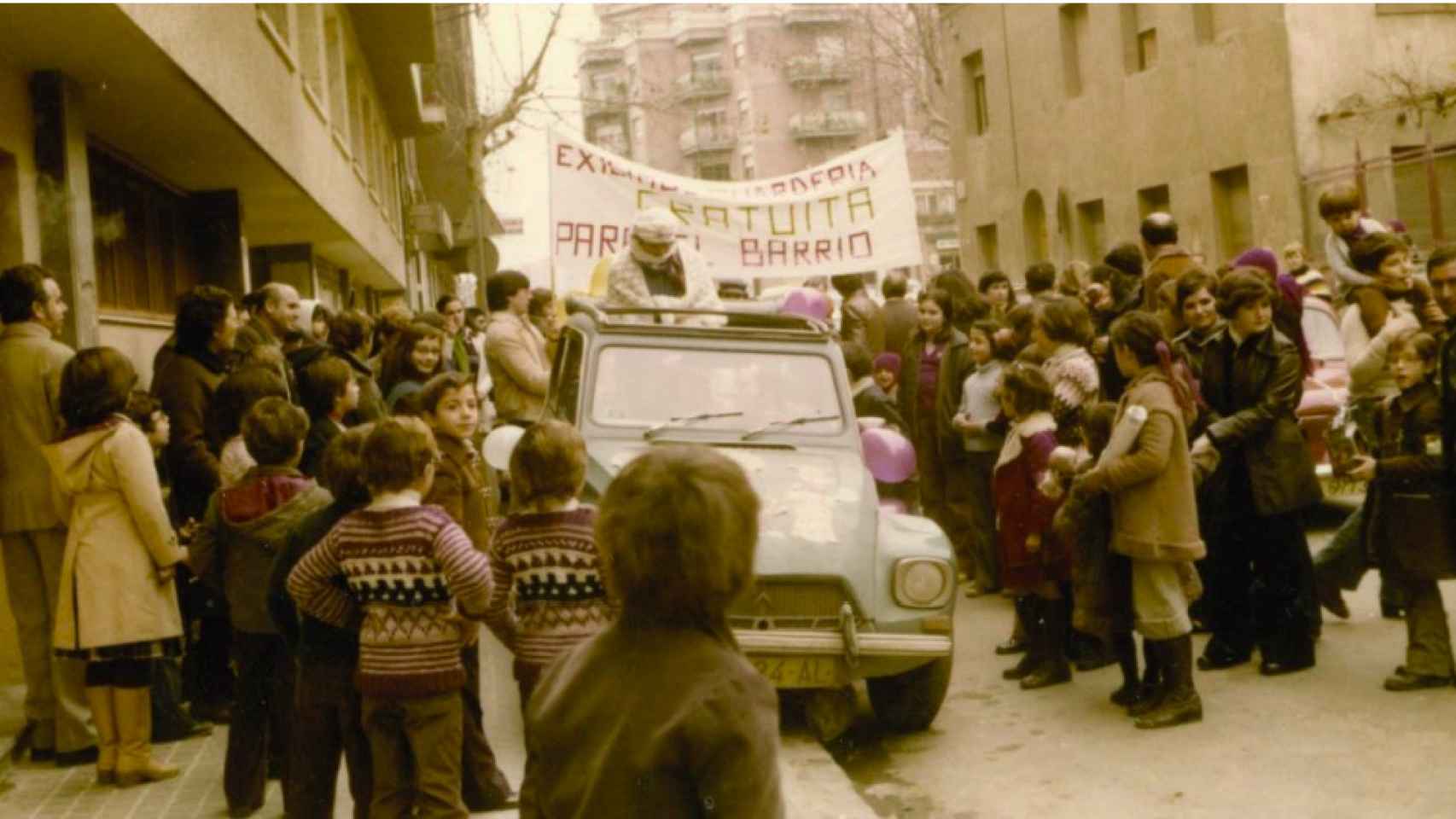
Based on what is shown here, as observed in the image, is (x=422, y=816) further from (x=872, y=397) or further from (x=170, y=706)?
(x=872, y=397)

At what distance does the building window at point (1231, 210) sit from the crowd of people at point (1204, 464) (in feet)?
53.0

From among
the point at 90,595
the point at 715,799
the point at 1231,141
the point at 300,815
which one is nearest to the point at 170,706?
the point at 90,595

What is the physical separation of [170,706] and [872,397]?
4.53 m

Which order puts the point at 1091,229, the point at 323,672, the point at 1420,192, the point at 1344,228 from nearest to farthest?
1. the point at 323,672
2. the point at 1344,228
3. the point at 1420,192
4. the point at 1091,229

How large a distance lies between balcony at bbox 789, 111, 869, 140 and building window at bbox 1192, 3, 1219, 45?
2915 inches

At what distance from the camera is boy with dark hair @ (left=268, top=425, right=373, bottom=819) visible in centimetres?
569

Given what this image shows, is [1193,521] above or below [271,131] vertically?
below

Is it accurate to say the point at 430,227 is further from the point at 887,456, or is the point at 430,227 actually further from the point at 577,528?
the point at 577,528

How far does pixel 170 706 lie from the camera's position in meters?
7.88

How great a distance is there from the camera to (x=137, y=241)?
13.7 metres

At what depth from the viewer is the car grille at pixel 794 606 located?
24.3 feet

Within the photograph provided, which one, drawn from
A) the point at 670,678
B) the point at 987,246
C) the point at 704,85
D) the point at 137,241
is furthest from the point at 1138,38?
the point at 704,85

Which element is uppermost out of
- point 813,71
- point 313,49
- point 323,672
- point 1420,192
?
point 813,71

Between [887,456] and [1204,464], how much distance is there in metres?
1.46
